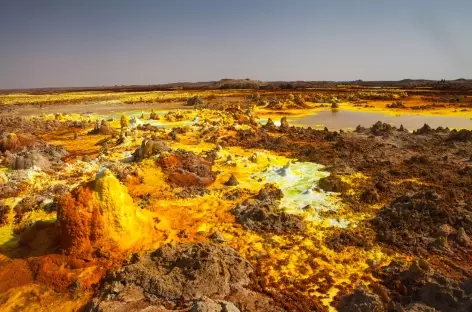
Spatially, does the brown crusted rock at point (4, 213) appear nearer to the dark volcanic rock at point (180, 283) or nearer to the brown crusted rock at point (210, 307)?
the dark volcanic rock at point (180, 283)

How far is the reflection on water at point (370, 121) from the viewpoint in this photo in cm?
1972

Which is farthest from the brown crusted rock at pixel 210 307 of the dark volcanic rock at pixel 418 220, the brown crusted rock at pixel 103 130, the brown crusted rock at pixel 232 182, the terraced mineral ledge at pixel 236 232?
the brown crusted rock at pixel 103 130

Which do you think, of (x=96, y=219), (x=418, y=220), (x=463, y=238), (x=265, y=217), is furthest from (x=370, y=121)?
(x=96, y=219)

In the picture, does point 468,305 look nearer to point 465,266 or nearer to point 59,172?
point 465,266

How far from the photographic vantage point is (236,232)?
6855mm

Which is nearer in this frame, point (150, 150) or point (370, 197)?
point (370, 197)

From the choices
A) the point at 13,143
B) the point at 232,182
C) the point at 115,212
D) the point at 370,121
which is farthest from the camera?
the point at 370,121

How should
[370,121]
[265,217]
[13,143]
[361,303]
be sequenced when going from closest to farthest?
[361,303], [265,217], [13,143], [370,121]

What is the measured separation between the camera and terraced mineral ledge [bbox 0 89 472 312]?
4.84 metres

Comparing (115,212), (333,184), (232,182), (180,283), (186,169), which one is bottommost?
(180,283)

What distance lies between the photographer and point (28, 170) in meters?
10.1

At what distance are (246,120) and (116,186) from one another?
14912 mm

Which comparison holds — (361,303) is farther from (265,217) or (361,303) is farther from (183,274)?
(265,217)

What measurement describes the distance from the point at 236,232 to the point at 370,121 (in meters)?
17.2
